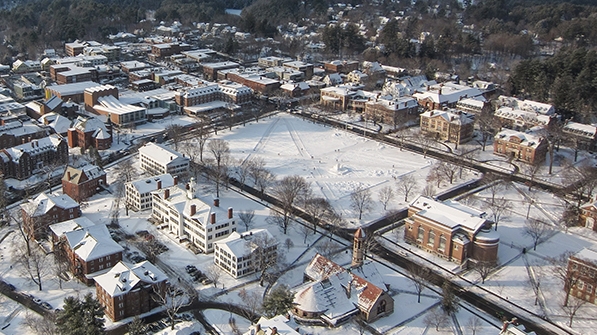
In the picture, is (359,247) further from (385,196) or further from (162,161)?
(162,161)

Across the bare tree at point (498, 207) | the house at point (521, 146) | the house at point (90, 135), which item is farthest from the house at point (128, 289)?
the house at point (521, 146)

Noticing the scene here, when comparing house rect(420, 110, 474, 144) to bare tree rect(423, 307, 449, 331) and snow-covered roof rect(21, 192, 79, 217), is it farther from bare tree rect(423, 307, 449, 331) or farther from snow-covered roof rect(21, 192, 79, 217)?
snow-covered roof rect(21, 192, 79, 217)

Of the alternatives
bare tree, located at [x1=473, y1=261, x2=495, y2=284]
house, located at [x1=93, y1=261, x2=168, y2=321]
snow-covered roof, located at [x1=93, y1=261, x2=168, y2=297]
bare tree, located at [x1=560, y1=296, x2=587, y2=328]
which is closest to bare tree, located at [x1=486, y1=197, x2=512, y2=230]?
bare tree, located at [x1=473, y1=261, x2=495, y2=284]

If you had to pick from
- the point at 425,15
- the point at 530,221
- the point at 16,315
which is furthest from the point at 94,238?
the point at 425,15

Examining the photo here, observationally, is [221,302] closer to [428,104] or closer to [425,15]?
[428,104]

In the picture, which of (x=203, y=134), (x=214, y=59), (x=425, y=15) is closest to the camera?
(x=203, y=134)

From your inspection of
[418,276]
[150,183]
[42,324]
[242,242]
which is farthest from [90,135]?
[418,276]

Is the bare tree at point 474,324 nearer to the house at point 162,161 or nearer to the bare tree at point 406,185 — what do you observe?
the bare tree at point 406,185
